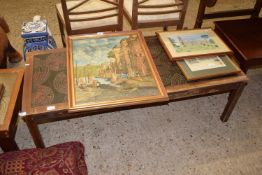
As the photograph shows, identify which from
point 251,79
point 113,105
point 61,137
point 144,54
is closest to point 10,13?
point 61,137

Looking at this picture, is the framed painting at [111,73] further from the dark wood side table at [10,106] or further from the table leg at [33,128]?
the dark wood side table at [10,106]

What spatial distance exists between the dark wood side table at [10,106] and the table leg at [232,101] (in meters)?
1.49

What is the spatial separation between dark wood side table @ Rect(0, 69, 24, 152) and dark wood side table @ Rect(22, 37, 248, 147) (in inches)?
5.5

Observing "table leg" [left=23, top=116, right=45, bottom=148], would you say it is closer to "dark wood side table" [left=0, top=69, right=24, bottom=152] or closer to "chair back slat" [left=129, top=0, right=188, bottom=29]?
"dark wood side table" [left=0, top=69, right=24, bottom=152]

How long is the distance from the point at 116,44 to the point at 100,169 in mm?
880

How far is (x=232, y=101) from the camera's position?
5.99 feet

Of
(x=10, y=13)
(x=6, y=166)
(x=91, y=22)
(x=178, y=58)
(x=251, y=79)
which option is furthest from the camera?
(x=10, y=13)

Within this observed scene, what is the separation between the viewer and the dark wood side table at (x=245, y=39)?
72.8 inches

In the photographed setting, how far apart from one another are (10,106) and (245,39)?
1.83 m

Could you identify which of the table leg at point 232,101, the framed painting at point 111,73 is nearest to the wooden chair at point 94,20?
the framed painting at point 111,73

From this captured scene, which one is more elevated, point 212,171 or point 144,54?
point 144,54

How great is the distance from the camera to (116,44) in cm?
172

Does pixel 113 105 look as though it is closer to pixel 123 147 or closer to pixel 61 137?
pixel 123 147

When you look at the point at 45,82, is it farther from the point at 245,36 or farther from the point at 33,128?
the point at 245,36
